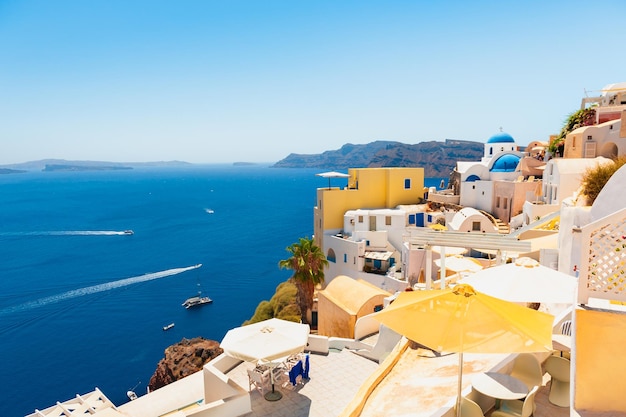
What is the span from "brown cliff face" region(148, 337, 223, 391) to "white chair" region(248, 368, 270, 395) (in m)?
22.8

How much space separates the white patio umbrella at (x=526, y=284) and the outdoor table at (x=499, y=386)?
3.05 m

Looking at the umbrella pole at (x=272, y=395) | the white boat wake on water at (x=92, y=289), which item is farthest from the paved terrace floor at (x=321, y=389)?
the white boat wake on water at (x=92, y=289)

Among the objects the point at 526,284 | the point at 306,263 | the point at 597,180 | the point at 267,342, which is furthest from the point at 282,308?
the point at 526,284

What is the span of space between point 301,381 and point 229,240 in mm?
85328

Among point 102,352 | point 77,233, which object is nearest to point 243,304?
point 102,352

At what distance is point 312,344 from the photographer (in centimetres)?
1531

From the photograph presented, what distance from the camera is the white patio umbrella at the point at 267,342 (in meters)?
12.1

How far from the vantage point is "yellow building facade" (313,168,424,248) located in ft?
131

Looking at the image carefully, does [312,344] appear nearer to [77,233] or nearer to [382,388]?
[382,388]

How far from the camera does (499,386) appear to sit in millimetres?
6359

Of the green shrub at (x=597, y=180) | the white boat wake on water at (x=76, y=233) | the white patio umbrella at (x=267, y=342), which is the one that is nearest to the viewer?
the white patio umbrella at (x=267, y=342)

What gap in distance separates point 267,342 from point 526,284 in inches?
312

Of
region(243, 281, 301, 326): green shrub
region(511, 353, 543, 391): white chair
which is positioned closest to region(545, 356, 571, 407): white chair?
region(511, 353, 543, 391): white chair

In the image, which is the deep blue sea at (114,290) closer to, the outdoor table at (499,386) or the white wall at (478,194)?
the white wall at (478,194)
